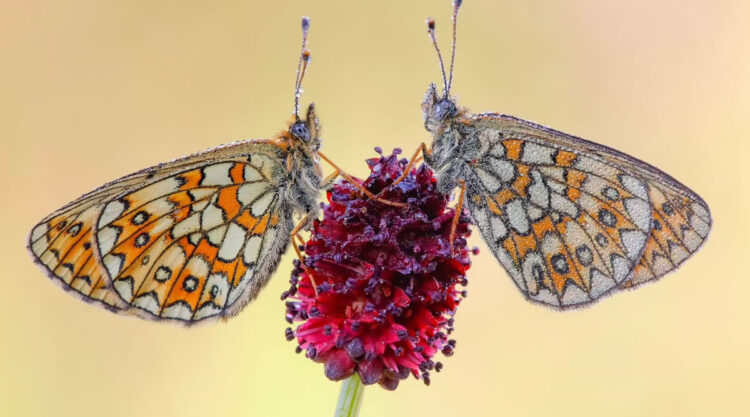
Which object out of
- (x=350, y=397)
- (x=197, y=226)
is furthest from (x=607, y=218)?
(x=197, y=226)

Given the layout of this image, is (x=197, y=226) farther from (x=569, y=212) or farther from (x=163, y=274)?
(x=569, y=212)

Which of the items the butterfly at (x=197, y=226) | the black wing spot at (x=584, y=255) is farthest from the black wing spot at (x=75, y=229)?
the black wing spot at (x=584, y=255)

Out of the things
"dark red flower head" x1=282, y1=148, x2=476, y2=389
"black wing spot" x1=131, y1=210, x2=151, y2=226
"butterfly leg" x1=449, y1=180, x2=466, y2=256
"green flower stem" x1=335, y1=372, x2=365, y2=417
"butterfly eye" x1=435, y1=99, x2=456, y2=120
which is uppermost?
"butterfly eye" x1=435, y1=99, x2=456, y2=120

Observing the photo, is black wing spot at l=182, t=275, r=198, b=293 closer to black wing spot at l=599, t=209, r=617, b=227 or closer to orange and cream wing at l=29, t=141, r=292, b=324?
orange and cream wing at l=29, t=141, r=292, b=324

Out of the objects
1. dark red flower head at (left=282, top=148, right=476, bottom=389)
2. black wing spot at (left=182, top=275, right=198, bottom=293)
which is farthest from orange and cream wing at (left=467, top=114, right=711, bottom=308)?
black wing spot at (left=182, top=275, right=198, bottom=293)

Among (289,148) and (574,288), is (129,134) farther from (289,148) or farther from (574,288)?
(574,288)

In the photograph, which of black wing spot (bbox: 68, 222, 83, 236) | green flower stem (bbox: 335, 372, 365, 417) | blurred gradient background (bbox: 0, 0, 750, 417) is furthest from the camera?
blurred gradient background (bbox: 0, 0, 750, 417)
